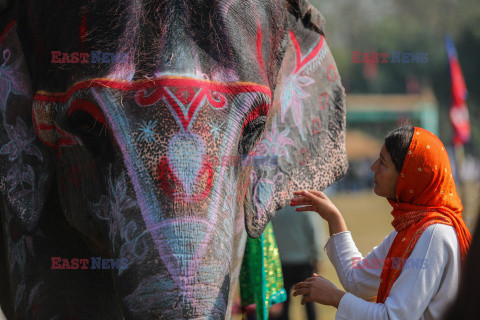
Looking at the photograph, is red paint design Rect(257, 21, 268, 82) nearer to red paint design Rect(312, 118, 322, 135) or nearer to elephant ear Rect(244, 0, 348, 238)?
elephant ear Rect(244, 0, 348, 238)

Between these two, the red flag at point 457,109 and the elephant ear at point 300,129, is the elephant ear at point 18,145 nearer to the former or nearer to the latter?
the elephant ear at point 300,129

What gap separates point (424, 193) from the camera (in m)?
2.58

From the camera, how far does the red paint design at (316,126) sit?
12.0 feet

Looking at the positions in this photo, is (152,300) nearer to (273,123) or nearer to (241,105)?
(241,105)

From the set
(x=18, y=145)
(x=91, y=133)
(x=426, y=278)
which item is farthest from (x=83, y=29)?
(x=426, y=278)

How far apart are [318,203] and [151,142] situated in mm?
829

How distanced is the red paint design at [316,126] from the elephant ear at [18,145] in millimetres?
1322

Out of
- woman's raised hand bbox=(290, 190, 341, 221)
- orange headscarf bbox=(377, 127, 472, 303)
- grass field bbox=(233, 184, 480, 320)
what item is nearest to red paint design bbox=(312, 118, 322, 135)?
woman's raised hand bbox=(290, 190, 341, 221)

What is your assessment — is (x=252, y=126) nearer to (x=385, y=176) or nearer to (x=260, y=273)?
(x=385, y=176)

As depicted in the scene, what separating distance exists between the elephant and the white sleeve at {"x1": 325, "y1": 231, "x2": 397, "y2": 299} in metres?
0.41

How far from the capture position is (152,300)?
2.38 m

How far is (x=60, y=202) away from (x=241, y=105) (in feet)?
3.34

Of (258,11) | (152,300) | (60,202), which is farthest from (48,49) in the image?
(152,300)

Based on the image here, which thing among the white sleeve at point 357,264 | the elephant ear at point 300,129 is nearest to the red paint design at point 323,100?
the elephant ear at point 300,129
